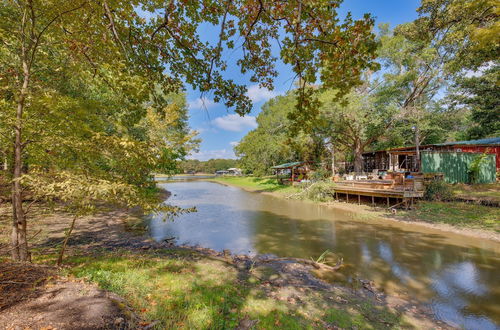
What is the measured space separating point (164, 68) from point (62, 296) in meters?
4.06

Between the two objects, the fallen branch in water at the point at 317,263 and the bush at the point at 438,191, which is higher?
the bush at the point at 438,191

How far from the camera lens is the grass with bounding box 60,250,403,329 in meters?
3.32

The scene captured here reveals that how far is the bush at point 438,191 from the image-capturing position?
44.6 feet

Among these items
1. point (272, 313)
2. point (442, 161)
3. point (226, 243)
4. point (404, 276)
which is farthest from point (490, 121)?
point (272, 313)

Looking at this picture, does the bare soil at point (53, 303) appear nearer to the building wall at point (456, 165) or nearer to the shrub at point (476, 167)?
the building wall at point (456, 165)

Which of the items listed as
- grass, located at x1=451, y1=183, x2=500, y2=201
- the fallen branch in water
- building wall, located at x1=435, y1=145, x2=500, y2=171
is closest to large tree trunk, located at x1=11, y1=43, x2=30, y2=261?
the fallen branch in water

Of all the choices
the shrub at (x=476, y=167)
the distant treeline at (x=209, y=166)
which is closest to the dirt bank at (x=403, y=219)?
the shrub at (x=476, y=167)

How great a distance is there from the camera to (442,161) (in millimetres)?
16453

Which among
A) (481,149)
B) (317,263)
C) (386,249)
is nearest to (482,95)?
(481,149)

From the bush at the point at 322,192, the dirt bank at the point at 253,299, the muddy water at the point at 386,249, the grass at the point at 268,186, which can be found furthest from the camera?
the grass at the point at 268,186

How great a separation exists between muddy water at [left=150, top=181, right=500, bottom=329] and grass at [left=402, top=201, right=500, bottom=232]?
152 cm

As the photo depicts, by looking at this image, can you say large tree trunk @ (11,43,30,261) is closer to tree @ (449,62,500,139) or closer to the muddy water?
the muddy water

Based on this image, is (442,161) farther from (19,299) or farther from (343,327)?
(19,299)

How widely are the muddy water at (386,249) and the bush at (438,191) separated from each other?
15.3 ft
